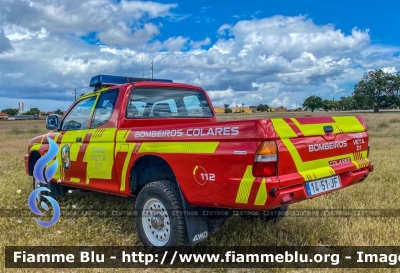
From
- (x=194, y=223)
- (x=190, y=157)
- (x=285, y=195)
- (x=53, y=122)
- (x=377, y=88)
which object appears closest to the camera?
(x=285, y=195)

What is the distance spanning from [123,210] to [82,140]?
1330 mm

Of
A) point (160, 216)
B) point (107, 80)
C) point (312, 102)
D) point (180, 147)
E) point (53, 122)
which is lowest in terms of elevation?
point (160, 216)

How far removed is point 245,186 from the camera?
3.00 meters

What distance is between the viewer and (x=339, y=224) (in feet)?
15.0

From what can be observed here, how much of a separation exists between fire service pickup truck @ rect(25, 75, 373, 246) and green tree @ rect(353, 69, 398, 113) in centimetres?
8100

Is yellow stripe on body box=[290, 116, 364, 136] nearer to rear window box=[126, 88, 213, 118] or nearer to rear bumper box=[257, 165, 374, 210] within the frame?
rear bumper box=[257, 165, 374, 210]

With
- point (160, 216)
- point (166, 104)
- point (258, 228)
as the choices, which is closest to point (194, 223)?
point (160, 216)

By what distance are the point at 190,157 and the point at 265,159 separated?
2.50 ft

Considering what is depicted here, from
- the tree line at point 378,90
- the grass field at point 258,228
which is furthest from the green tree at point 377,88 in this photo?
the grass field at point 258,228

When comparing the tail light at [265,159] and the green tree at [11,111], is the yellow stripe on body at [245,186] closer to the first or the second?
the tail light at [265,159]

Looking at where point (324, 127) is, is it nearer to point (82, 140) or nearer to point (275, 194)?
point (275, 194)

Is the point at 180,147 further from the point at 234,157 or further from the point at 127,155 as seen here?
the point at 127,155

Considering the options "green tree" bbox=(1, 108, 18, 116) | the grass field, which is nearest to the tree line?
the grass field

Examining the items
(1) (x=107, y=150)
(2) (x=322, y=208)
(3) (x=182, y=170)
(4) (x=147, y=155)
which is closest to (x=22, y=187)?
(1) (x=107, y=150)
